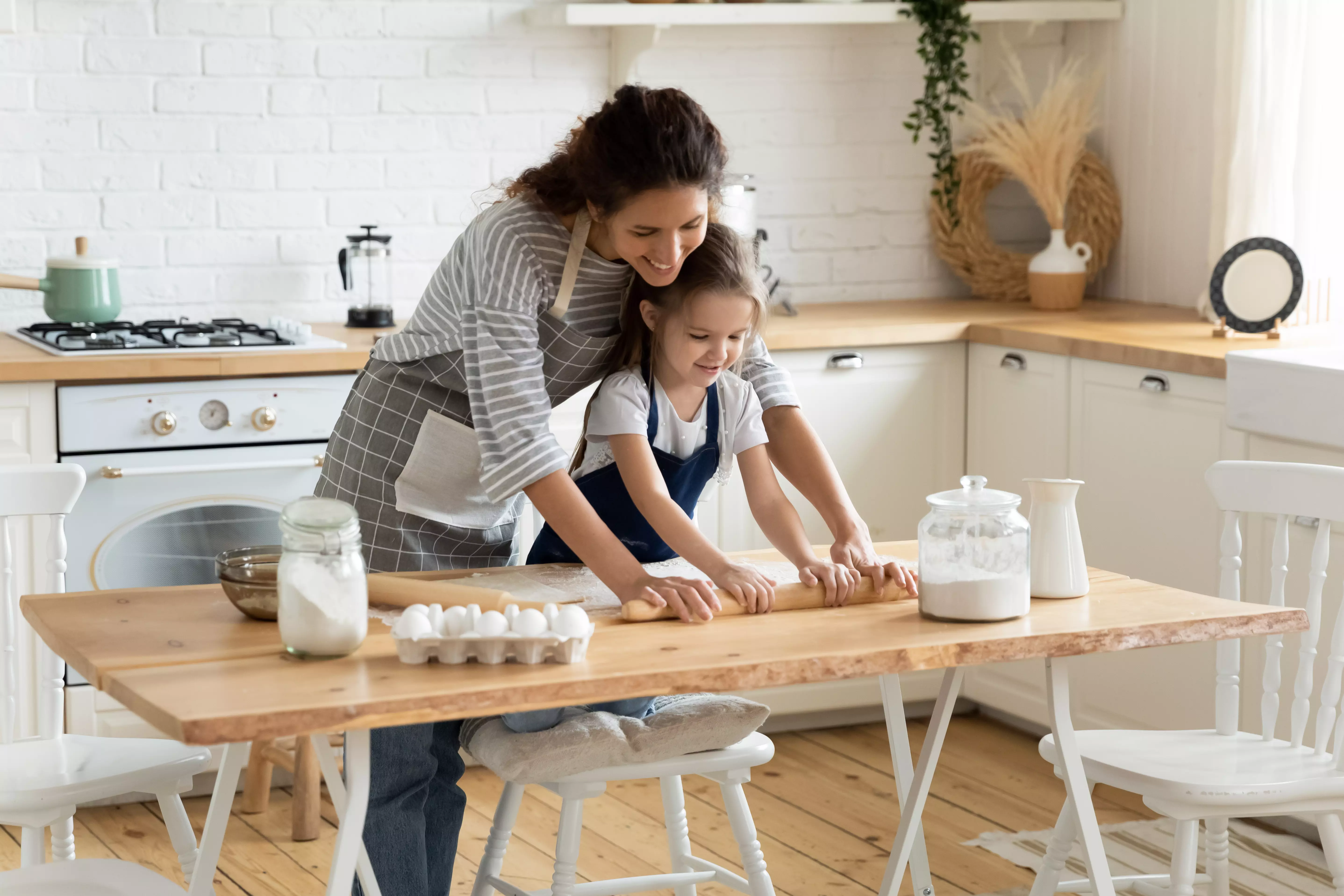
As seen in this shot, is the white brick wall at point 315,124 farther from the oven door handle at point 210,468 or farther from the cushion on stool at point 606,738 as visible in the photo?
the cushion on stool at point 606,738

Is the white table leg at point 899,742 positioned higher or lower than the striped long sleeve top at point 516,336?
lower

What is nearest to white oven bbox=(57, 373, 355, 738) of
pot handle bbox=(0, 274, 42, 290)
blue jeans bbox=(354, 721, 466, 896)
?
pot handle bbox=(0, 274, 42, 290)

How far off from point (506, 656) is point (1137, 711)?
84.3 inches

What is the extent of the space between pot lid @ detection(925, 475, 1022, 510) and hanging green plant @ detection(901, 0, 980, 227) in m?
2.37

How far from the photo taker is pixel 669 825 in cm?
244

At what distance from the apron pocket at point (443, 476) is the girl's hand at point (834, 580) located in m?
0.45

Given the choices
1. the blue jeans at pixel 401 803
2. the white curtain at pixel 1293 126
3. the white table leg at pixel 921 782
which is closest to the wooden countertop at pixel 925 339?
the white curtain at pixel 1293 126

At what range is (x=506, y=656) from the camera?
1.64m

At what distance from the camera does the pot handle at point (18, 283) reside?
329 centimetres

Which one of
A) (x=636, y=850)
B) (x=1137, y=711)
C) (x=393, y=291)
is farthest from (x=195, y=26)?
(x=1137, y=711)

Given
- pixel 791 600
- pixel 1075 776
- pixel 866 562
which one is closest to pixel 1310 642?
pixel 1075 776

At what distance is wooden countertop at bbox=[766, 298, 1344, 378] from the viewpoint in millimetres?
3273

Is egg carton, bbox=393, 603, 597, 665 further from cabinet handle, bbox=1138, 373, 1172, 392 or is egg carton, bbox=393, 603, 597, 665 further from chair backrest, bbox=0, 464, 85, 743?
cabinet handle, bbox=1138, 373, 1172, 392

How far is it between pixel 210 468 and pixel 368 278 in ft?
2.49
